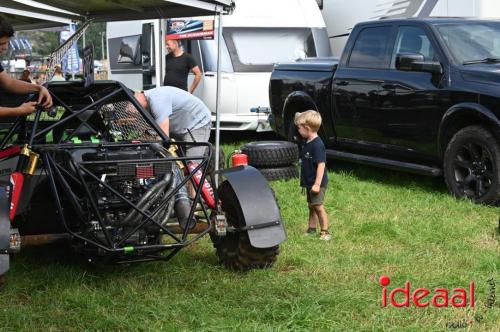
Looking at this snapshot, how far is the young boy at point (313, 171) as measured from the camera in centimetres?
636

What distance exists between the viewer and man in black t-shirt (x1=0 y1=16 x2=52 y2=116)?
519 cm

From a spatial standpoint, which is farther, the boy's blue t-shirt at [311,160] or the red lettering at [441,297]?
the boy's blue t-shirt at [311,160]

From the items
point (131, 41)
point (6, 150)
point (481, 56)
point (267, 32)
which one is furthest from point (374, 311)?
point (131, 41)

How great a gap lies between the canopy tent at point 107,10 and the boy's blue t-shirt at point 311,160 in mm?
730

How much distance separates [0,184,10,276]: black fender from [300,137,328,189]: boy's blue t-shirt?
261 centimetres

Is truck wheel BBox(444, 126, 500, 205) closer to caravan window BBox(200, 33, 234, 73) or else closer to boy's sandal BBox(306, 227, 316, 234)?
boy's sandal BBox(306, 227, 316, 234)

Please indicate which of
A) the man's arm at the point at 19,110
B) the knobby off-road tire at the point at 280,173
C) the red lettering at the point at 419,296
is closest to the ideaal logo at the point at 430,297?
the red lettering at the point at 419,296

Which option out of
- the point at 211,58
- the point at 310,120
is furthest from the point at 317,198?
the point at 211,58

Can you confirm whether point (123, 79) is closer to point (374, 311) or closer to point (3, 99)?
point (3, 99)

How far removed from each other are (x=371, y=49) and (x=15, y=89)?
452 centimetres

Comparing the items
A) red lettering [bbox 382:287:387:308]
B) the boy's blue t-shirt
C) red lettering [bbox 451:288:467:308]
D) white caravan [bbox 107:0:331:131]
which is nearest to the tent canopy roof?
the boy's blue t-shirt

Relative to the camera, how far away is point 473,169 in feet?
24.5

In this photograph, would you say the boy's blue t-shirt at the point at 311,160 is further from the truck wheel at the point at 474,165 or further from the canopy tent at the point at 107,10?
the truck wheel at the point at 474,165

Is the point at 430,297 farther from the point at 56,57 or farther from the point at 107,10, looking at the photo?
the point at 107,10
